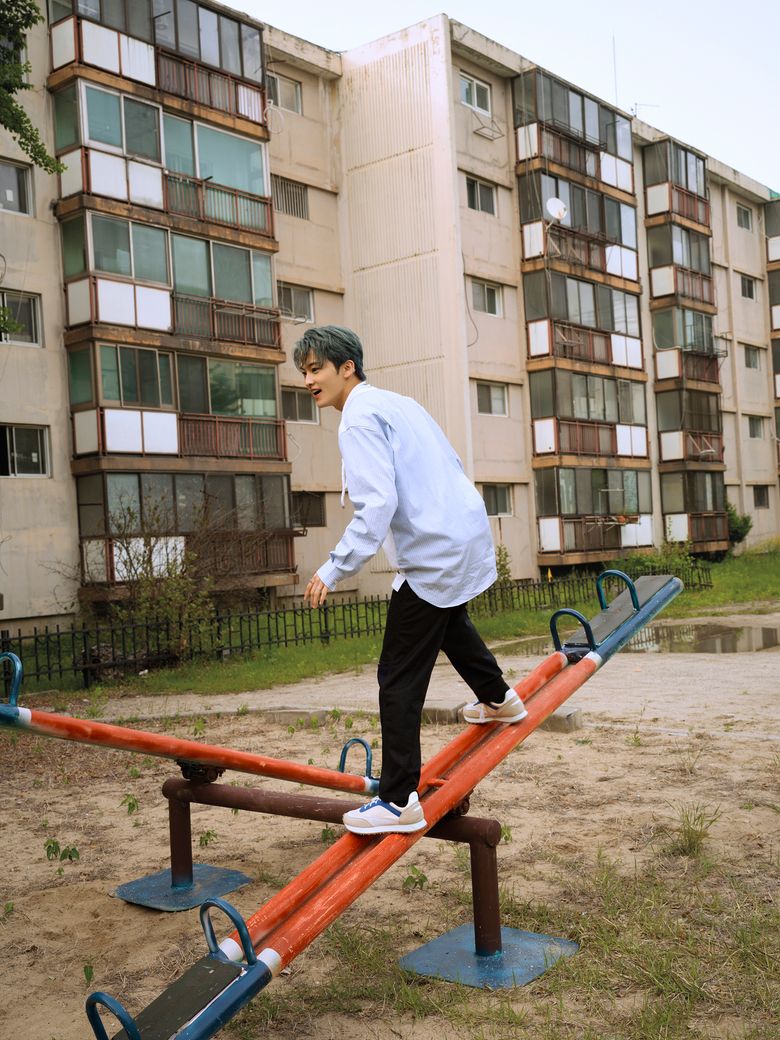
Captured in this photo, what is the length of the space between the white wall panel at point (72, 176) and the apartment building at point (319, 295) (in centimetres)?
11

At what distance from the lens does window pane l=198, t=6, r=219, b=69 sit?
24.7 m

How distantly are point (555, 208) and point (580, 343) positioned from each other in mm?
4036

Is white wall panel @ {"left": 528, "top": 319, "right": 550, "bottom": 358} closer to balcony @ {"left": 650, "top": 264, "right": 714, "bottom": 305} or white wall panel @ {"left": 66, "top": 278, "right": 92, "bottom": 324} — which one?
balcony @ {"left": 650, "top": 264, "right": 714, "bottom": 305}

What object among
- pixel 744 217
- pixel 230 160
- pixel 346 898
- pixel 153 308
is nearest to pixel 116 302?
pixel 153 308

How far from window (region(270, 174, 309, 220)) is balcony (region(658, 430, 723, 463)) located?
15.3 meters

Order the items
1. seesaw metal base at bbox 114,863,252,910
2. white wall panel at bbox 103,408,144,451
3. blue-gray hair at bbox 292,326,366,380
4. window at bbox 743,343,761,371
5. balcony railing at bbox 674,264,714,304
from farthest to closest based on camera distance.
Answer: window at bbox 743,343,761,371 → balcony railing at bbox 674,264,714,304 → white wall panel at bbox 103,408,144,451 → seesaw metal base at bbox 114,863,252,910 → blue-gray hair at bbox 292,326,366,380

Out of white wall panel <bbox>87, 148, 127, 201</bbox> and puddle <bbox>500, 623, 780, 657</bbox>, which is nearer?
puddle <bbox>500, 623, 780, 657</bbox>

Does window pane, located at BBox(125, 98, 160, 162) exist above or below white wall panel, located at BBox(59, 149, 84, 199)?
above

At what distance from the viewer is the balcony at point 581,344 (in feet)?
102

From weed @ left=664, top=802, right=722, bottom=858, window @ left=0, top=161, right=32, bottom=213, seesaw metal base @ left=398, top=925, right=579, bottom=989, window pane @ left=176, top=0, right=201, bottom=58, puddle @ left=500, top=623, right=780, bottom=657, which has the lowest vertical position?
puddle @ left=500, top=623, right=780, bottom=657

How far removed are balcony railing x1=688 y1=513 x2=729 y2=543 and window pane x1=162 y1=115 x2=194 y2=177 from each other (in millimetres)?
20751

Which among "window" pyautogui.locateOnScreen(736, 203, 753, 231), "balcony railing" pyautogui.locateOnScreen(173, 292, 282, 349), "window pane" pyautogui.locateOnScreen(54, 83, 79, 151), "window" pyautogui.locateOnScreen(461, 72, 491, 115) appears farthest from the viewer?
"window" pyautogui.locateOnScreen(736, 203, 753, 231)

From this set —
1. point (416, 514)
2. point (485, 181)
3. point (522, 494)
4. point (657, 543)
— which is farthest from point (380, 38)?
point (416, 514)

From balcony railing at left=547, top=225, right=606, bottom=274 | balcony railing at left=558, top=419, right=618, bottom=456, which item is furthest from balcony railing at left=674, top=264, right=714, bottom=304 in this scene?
balcony railing at left=558, top=419, right=618, bottom=456
